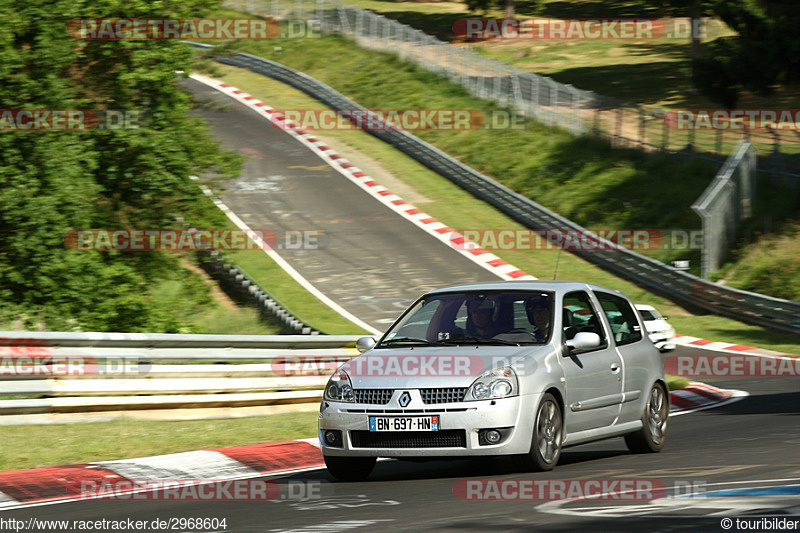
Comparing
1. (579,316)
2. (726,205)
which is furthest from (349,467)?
(726,205)

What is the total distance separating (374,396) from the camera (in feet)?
28.8

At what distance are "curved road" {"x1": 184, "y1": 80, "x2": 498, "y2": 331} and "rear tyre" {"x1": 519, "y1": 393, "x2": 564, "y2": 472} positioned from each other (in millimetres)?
14811

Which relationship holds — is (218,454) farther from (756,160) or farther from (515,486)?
(756,160)

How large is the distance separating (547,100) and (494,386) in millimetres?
30767

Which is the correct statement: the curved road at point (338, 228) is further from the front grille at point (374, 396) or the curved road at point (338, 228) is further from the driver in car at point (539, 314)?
the front grille at point (374, 396)

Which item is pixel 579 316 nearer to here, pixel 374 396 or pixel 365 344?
pixel 365 344

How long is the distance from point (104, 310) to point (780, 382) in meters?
10.8

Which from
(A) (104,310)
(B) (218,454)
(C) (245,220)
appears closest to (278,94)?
(C) (245,220)

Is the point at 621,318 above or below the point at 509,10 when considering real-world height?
below

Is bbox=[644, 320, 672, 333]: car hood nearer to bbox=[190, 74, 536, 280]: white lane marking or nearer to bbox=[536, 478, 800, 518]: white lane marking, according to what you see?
bbox=[190, 74, 536, 280]: white lane marking

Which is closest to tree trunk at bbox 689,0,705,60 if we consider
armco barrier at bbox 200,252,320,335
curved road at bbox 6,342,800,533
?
armco barrier at bbox 200,252,320,335

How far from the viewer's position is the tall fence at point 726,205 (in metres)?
28.5

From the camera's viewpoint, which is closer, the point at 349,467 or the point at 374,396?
the point at 374,396

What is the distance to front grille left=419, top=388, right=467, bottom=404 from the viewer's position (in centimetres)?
858
